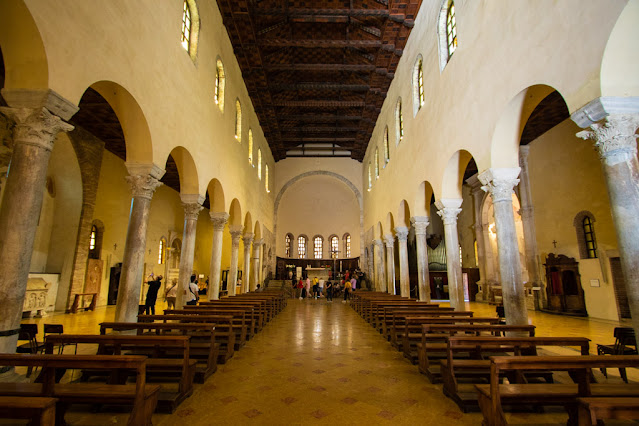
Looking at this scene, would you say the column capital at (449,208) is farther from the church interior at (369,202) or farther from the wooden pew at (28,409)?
the wooden pew at (28,409)

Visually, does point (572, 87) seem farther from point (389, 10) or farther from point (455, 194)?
point (389, 10)

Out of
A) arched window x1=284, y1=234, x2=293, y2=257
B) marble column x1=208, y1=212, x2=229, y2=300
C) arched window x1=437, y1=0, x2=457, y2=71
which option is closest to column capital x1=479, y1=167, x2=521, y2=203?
arched window x1=437, y1=0, x2=457, y2=71

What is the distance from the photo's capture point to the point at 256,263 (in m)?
22.8

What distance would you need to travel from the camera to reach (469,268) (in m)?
21.2

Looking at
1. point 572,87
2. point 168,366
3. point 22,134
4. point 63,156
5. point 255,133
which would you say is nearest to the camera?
point 168,366

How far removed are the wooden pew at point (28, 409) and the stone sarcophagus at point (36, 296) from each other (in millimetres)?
12690

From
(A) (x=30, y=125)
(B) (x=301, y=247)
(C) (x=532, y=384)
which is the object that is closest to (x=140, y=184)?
(A) (x=30, y=125)

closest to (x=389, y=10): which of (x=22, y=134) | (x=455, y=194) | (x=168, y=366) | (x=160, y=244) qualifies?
(x=455, y=194)

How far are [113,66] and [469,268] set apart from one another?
20734mm

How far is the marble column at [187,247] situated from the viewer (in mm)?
11070

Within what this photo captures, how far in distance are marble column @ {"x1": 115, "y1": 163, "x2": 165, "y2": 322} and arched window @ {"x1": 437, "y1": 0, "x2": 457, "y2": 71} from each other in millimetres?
9291

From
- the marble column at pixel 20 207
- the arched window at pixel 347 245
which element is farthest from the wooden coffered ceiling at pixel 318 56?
the arched window at pixel 347 245

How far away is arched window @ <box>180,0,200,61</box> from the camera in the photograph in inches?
412

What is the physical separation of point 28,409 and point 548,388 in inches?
176
